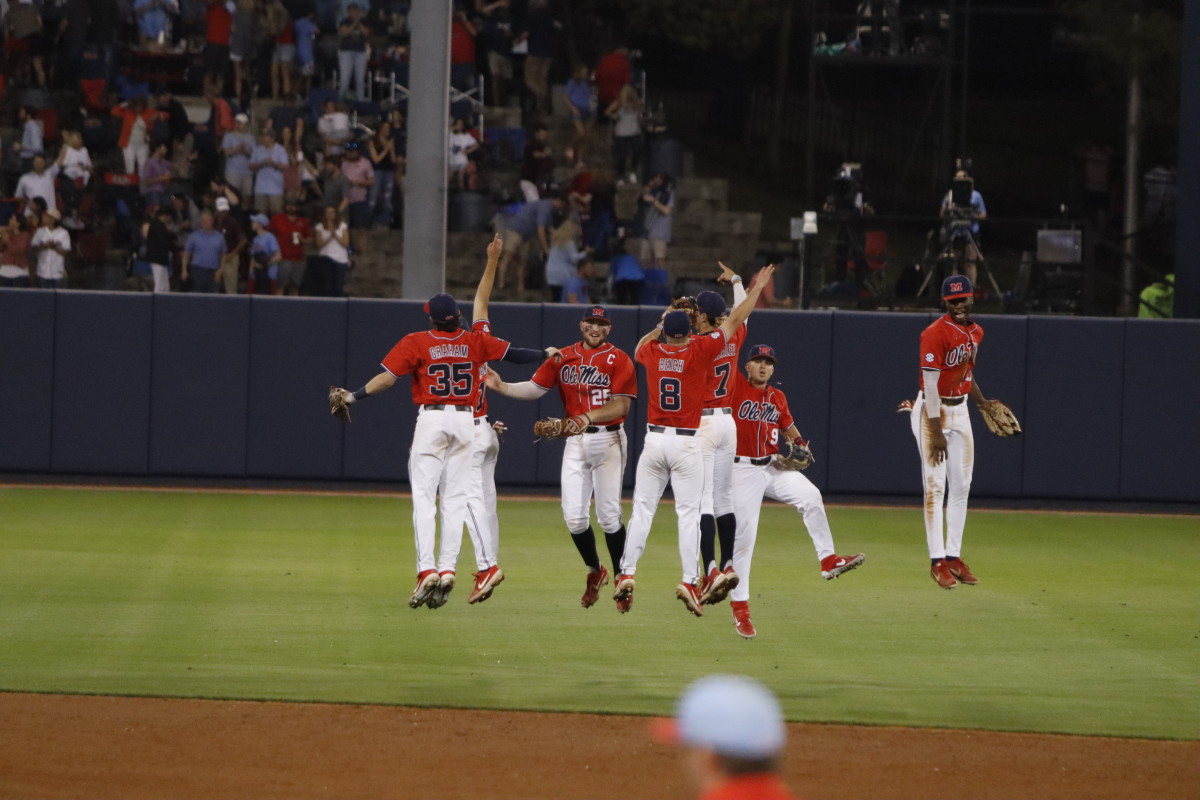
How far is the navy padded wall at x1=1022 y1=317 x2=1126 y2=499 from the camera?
1941 cm

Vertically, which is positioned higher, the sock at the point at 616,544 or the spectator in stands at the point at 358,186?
the spectator in stands at the point at 358,186

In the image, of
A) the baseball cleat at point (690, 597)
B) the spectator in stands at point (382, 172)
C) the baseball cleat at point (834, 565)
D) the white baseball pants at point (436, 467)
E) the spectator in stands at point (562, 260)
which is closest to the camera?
the baseball cleat at point (690, 597)

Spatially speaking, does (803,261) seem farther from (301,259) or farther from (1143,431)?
(301,259)

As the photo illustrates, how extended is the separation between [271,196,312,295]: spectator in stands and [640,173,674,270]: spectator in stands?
15.5 ft

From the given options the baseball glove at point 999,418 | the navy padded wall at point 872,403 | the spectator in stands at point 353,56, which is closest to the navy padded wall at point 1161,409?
the navy padded wall at point 872,403

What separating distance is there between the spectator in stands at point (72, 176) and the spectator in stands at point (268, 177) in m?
2.39

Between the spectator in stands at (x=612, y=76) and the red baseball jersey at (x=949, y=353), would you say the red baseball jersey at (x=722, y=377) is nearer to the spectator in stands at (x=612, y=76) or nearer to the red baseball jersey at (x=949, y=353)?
the red baseball jersey at (x=949, y=353)

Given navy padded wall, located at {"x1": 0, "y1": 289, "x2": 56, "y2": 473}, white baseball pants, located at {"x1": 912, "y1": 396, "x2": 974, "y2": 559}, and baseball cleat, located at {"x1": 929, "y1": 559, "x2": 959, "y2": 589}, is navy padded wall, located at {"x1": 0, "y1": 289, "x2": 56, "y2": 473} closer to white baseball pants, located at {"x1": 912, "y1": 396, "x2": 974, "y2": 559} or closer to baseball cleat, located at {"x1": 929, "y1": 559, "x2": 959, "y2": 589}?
white baseball pants, located at {"x1": 912, "y1": 396, "x2": 974, "y2": 559}

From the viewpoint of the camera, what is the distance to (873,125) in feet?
108

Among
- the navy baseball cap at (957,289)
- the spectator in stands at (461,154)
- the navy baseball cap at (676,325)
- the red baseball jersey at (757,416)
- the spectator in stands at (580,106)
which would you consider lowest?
the red baseball jersey at (757,416)

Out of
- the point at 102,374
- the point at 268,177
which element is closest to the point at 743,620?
the point at 102,374

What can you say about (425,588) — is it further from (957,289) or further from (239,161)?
(239,161)

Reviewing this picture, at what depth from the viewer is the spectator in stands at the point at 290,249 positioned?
71.2ft

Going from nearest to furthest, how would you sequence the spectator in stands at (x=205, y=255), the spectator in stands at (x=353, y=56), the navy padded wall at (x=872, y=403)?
1. the navy padded wall at (x=872, y=403)
2. the spectator in stands at (x=205, y=255)
3. the spectator in stands at (x=353, y=56)
